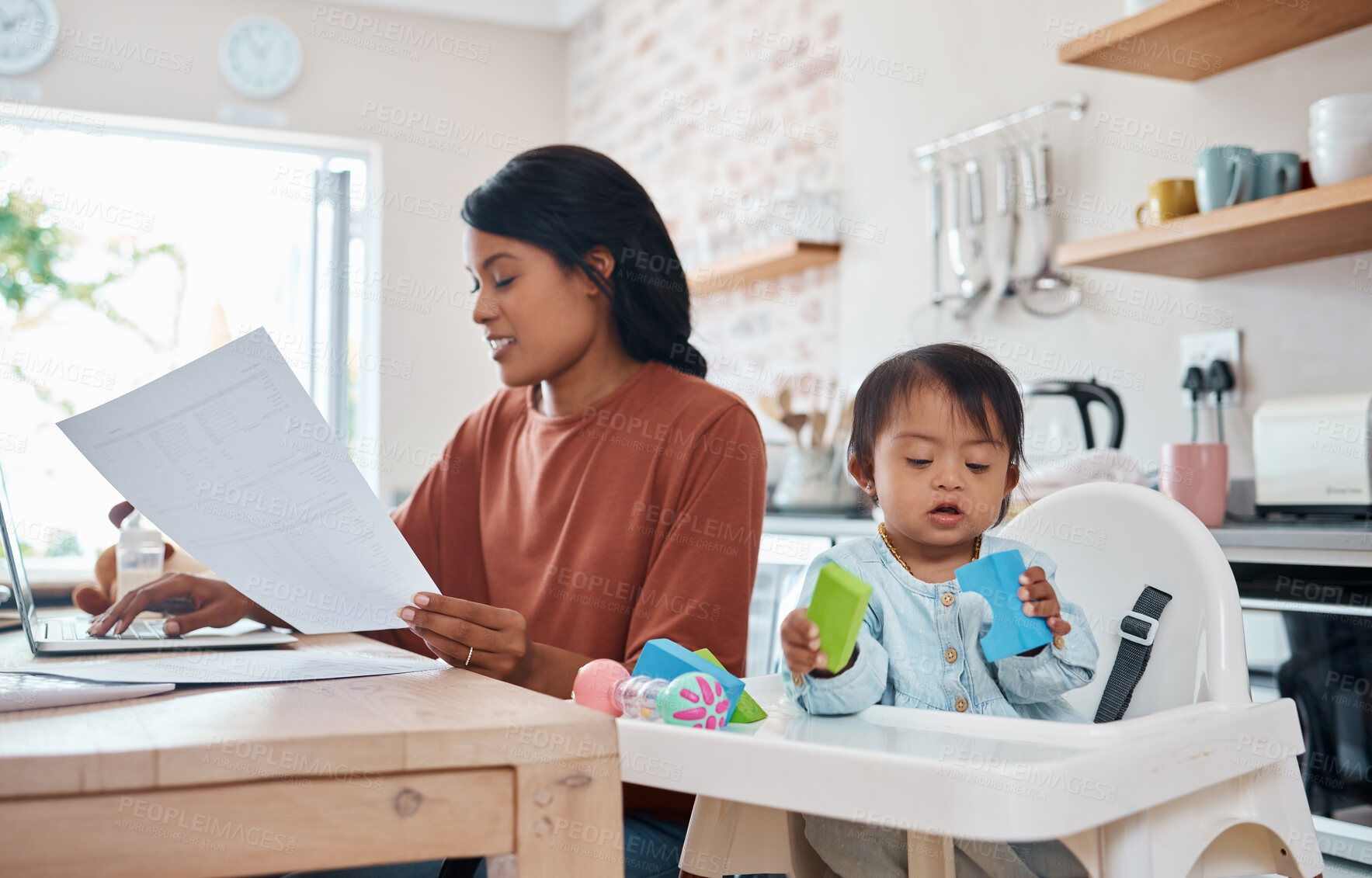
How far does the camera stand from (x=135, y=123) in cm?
442

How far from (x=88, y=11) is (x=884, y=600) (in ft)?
14.8

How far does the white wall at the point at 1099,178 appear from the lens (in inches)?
81.0

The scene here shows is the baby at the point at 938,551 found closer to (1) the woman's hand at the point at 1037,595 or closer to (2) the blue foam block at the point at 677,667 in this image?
(1) the woman's hand at the point at 1037,595

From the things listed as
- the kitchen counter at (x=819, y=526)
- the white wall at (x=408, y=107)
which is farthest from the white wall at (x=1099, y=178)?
the white wall at (x=408, y=107)

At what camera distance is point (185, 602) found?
49.8 inches

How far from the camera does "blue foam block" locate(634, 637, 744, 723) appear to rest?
2.51ft

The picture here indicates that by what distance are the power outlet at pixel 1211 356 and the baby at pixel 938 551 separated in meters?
1.21

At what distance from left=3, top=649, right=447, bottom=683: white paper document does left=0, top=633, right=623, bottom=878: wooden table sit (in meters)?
0.14

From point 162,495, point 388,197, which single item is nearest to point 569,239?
point 162,495

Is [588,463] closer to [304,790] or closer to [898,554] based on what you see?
[898,554]

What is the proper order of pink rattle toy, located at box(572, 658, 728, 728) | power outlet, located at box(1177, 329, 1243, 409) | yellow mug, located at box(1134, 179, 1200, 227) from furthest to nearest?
power outlet, located at box(1177, 329, 1243, 409), yellow mug, located at box(1134, 179, 1200, 227), pink rattle toy, located at box(572, 658, 728, 728)

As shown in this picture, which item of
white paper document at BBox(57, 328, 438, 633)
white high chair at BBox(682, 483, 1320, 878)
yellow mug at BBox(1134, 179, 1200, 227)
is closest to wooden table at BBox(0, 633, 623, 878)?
white paper document at BBox(57, 328, 438, 633)

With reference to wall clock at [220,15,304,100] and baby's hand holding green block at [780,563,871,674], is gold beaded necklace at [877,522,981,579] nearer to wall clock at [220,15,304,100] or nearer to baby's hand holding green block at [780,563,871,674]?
baby's hand holding green block at [780,563,871,674]

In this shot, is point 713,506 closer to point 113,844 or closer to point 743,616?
A: point 743,616
